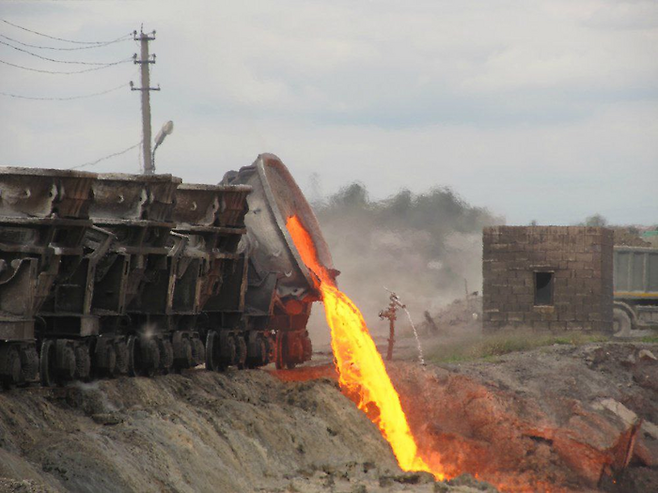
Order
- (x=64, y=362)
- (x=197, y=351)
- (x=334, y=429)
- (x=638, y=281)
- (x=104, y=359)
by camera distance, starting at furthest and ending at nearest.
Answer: (x=638, y=281)
(x=197, y=351)
(x=334, y=429)
(x=104, y=359)
(x=64, y=362)

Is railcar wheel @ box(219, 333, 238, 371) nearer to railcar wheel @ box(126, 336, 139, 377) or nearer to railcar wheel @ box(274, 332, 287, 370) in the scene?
railcar wheel @ box(126, 336, 139, 377)

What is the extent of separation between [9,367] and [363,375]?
10.9 metres

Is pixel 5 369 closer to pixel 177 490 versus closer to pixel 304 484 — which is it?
pixel 177 490

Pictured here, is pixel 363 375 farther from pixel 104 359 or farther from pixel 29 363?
pixel 29 363

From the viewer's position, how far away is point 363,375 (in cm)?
2498

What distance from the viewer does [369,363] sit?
995 inches

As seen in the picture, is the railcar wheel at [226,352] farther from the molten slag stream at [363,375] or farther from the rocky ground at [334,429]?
the molten slag stream at [363,375]

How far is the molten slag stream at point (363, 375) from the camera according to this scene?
79.3 ft

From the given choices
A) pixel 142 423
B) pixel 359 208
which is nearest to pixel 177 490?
pixel 142 423

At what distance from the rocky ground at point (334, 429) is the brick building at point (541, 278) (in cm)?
466

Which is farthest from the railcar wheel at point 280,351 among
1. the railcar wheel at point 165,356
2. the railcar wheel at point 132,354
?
the railcar wheel at point 132,354

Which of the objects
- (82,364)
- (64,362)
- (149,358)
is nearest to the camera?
(64,362)

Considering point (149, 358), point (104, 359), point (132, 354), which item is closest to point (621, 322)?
point (149, 358)

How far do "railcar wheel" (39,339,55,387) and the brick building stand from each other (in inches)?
754
